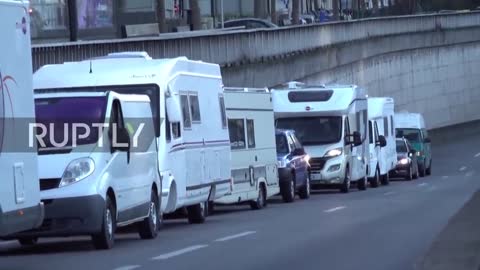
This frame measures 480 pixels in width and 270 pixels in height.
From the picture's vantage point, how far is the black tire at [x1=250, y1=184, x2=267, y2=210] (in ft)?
102

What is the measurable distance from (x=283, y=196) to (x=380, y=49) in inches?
1733

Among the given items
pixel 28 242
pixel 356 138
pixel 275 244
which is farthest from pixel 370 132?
pixel 275 244

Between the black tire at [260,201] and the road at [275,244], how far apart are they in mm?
2160

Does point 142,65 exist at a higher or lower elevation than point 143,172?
higher

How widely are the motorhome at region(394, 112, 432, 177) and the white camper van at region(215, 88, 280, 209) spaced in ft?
86.2

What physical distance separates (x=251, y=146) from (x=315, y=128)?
7.59 m

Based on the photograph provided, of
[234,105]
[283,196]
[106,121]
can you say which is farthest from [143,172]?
[283,196]

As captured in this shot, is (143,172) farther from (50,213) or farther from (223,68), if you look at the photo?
(223,68)

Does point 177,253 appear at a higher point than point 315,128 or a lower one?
higher

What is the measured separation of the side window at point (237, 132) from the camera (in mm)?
30266

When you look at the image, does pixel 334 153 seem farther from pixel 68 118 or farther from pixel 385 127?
pixel 68 118

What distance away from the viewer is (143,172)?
779 inches

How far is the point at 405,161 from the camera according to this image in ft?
179

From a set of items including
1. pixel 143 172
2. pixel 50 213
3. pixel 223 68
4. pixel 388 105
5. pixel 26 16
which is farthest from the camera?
pixel 388 105
